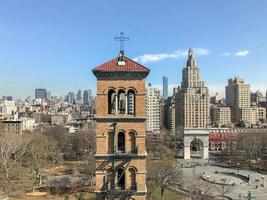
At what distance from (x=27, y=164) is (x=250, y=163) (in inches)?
2071

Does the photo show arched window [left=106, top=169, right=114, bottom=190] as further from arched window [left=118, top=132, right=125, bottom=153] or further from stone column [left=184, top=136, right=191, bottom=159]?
stone column [left=184, top=136, right=191, bottom=159]

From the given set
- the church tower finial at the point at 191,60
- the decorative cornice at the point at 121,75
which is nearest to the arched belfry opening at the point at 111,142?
the decorative cornice at the point at 121,75

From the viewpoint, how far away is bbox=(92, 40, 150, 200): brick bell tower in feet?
82.1

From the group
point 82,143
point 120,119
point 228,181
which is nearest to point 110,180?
point 120,119

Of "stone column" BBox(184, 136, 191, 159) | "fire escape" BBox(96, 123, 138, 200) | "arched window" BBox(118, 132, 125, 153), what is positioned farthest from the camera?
"stone column" BBox(184, 136, 191, 159)

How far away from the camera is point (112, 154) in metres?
25.0

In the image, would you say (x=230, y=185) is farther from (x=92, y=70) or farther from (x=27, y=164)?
(x=92, y=70)

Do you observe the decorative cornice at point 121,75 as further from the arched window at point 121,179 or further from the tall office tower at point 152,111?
the tall office tower at point 152,111

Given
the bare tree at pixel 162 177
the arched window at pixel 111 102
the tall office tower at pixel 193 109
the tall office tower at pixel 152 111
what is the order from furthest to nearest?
the tall office tower at pixel 152 111, the tall office tower at pixel 193 109, the bare tree at pixel 162 177, the arched window at pixel 111 102

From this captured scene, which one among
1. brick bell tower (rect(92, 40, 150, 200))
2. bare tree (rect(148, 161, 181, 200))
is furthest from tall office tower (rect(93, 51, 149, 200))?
bare tree (rect(148, 161, 181, 200))

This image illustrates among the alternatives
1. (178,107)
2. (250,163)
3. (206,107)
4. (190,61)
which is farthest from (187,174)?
(190,61)

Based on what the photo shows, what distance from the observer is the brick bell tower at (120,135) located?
2502cm

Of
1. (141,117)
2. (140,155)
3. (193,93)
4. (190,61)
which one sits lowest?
(140,155)

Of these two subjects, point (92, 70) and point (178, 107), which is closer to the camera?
point (92, 70)
